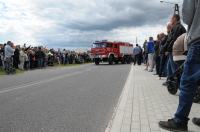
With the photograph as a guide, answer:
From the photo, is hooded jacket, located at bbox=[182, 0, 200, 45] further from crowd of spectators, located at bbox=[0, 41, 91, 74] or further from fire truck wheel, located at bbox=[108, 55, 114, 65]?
fire truck wheel, located at bbox=[108, 55, 114, 65]

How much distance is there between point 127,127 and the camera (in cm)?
689

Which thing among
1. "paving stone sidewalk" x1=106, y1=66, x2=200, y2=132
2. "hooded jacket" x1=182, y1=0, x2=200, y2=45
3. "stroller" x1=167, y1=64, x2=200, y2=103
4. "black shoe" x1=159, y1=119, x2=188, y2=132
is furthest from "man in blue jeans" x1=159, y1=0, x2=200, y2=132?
"stroller" x1=167, y1=64, x2=200, y2=103

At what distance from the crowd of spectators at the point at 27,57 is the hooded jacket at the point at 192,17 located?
21445 mm

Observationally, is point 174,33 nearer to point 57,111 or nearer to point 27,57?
point 57,111

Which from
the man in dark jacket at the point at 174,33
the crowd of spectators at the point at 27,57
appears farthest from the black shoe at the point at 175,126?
the crowd of spectators at the point at 27,57

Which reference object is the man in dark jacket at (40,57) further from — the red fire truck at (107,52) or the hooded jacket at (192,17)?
the hooded jacket at (192,17)

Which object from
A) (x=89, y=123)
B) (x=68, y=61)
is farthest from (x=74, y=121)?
(x=68, y=61)

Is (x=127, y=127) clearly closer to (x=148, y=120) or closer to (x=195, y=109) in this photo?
(x=148, y=120)

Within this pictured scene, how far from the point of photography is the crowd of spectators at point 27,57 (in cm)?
2691

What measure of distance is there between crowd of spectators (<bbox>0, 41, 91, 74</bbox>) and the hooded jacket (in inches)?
844

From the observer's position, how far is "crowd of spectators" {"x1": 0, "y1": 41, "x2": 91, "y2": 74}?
26906 millimetres

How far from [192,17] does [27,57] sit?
27.1 meters

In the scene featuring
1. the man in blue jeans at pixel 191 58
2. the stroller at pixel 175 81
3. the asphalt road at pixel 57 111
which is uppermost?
the man in blue jeans at pixel 191 58

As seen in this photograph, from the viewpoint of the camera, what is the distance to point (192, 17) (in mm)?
6195
